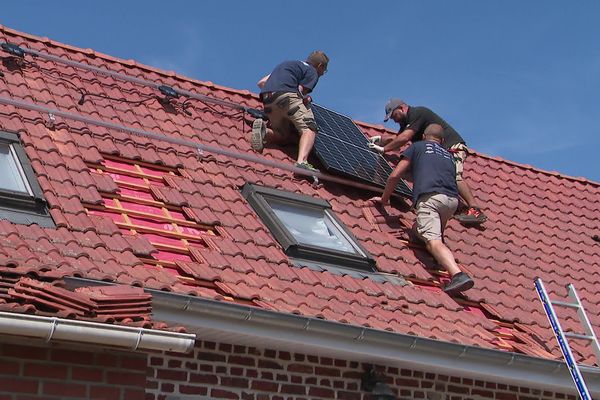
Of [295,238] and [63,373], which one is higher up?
[295,238]

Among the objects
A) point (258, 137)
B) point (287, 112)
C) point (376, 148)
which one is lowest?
point (258, 137)

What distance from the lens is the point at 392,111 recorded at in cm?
1249

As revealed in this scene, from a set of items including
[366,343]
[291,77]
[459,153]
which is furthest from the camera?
[459,153]

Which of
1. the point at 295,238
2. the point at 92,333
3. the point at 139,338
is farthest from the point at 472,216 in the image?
the point at 92,333

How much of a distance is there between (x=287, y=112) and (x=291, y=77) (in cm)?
47

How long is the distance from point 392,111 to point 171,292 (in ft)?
19.7

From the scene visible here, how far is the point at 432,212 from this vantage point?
10539 millimetres

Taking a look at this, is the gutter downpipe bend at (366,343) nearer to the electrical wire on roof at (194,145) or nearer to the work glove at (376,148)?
the electrical wire on roof at (194,145)

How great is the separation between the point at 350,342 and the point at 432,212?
2974mm

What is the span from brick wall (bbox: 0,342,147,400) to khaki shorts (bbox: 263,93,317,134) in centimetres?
506

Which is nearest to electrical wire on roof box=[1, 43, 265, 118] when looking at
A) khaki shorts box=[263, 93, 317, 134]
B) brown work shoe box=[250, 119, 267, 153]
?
khaki shorts box=[263, 93, 317, 134]

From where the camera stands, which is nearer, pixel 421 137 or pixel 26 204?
pixel 26 204

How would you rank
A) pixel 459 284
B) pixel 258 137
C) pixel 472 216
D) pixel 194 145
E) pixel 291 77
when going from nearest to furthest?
pixel 459 284, pixel 194 145, pixel 258 137, pixel 291 77, pixel 472 216

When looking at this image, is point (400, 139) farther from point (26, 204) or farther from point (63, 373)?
point (63, 373)
